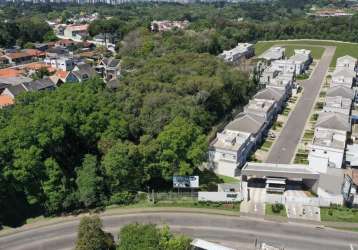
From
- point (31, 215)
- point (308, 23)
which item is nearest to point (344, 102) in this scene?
point (31, 215)

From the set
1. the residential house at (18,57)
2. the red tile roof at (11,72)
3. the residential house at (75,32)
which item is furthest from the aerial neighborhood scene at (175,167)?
the residential house at (75,32)

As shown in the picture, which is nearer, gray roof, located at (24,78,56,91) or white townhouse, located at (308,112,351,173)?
white townhouse, located at (308,112,351,173)

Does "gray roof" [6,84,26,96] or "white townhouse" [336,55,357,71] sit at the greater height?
"white townhouse" [336,55,357,71]

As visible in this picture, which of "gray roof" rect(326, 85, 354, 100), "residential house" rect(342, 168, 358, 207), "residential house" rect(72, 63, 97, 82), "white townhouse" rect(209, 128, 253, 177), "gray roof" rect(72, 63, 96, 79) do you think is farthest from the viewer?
"gray roof" rect(72, 63, 96, 79)

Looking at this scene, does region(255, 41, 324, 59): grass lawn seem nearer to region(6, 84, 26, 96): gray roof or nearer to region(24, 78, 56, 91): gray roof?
region(24, 78, 56, 91): gray roof

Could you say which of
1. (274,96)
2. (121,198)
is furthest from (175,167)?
(274,96)

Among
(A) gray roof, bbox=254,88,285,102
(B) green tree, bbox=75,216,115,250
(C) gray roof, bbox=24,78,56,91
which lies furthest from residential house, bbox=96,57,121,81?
(B) green tree, bbox=75,216,115,250

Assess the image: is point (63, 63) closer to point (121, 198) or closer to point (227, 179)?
point (227, 179)
